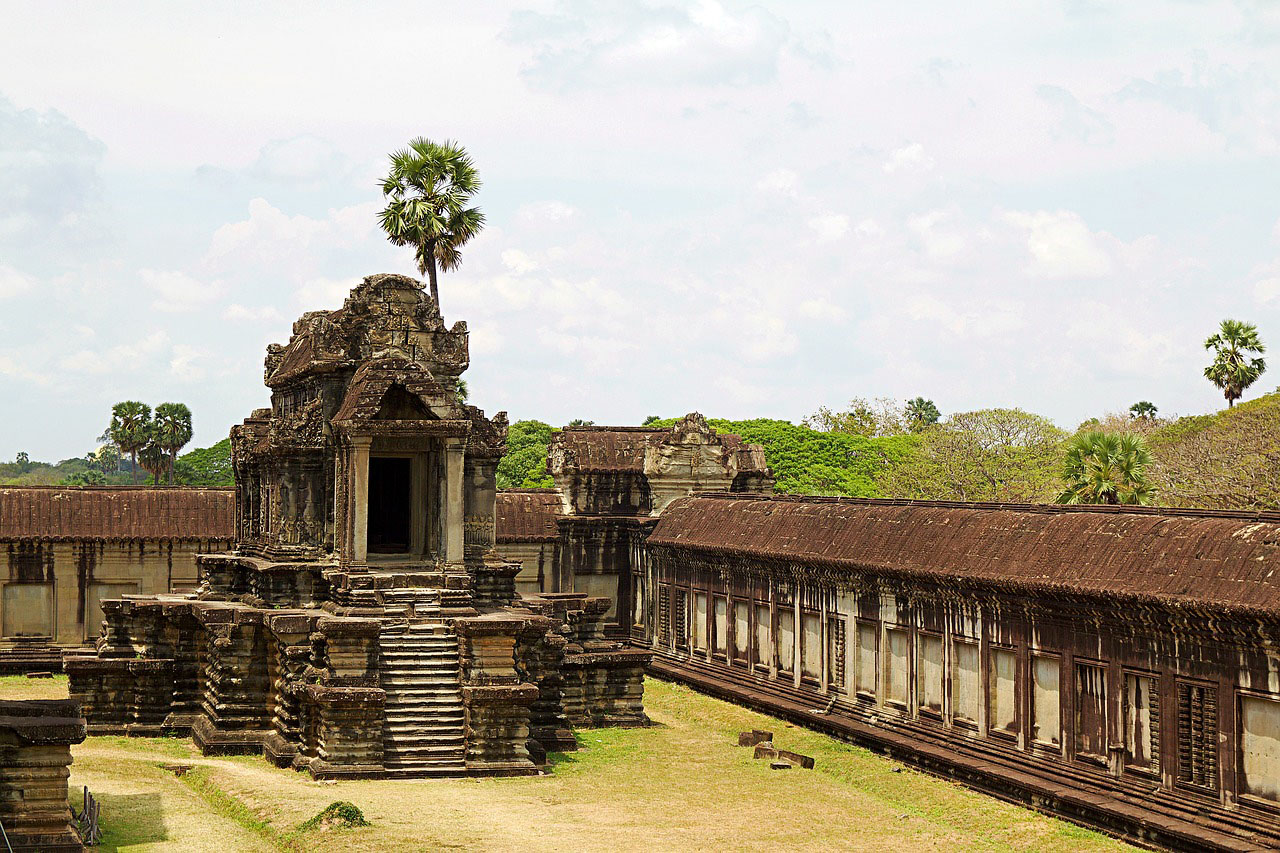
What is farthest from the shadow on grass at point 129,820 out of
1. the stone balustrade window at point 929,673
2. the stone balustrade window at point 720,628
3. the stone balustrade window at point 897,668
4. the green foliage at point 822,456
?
the green foliage at point 822,456

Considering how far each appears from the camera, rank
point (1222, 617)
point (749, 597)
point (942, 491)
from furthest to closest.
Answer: point (942, 491)
point (749, 597)
point (1222, 617)

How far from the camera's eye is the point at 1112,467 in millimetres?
35094

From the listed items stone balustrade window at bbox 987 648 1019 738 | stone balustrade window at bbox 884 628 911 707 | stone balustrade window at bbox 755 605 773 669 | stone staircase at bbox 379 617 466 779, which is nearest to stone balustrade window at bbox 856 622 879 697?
stone balustrade window at bbox 884 628 911 707

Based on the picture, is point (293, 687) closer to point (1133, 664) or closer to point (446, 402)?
point (446, 402)

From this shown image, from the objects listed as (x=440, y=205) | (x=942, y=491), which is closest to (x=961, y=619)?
(x=440, y=205)

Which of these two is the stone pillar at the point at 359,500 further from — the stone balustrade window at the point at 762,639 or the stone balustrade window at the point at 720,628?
the stone balustrade window at the point at 720,628

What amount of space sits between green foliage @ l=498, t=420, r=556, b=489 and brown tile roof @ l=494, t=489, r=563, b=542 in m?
29.7

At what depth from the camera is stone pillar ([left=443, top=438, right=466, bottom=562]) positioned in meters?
25.6

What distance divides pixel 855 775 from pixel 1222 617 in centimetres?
766

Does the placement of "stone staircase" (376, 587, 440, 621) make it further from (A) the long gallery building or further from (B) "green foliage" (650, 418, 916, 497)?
(B) "green foliage" (650, 418, 916, 497)

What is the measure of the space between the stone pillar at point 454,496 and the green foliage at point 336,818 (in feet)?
23.6

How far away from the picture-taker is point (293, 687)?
23844 mm

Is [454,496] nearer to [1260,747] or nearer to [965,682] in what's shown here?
[965,682]

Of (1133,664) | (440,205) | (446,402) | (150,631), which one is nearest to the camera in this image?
(1133,664)
